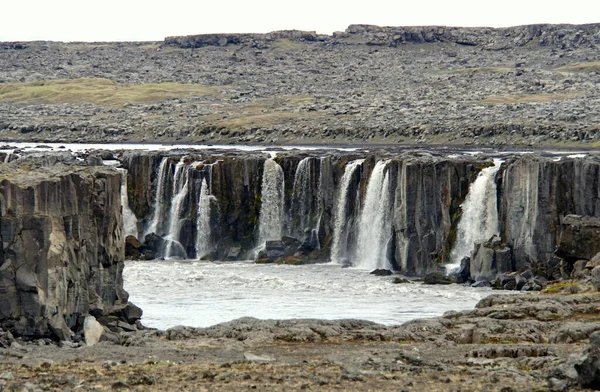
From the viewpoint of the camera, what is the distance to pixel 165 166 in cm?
8500

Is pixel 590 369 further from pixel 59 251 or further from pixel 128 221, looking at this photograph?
pixel 128 221

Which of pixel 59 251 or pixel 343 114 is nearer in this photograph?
pixel 59 251

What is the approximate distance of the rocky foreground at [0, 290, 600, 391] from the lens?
27.5 meters

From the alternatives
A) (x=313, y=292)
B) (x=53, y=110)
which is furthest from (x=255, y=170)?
(x=53, y=110)

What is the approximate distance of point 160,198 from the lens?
8456 cm

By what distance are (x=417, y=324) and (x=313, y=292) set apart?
2279cm

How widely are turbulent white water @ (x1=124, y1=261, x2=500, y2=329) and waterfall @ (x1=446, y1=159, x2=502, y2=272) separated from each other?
5724 mm

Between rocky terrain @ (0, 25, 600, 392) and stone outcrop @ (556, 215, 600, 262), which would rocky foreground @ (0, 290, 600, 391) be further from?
stone outcrop @ (556, 215, 600, 262)

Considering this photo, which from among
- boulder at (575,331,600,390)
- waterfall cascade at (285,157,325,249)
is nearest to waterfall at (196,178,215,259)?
waterfall cascade at (285,157,325,249)

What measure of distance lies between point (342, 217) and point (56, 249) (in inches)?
1318

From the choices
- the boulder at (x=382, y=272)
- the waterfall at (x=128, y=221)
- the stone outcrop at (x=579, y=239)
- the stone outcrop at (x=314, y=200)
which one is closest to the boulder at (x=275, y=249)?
the stone outcrop at (x=314, y=200)

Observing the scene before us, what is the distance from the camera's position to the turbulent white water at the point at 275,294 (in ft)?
179

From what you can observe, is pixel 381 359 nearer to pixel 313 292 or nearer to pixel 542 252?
pixel 313 292

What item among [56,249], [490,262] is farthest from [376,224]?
[56,249]
